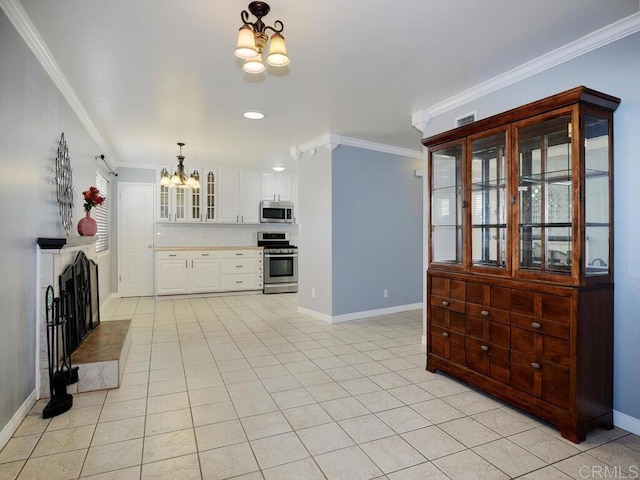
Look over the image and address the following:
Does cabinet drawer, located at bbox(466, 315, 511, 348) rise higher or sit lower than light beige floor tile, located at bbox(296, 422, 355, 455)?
higher

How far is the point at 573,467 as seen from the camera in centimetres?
196

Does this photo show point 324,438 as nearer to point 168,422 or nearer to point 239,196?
point 168,422

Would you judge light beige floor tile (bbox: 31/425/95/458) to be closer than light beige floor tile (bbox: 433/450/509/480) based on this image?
No

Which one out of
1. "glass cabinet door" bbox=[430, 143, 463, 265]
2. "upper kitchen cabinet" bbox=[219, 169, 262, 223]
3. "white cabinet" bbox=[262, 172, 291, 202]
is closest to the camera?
"glass cabinet door" bbox=[430, 143, 463, 265]

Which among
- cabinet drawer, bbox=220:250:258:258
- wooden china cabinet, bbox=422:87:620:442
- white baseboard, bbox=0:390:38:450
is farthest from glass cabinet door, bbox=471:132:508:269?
cabinet drawer, bbox=220:250:258:258

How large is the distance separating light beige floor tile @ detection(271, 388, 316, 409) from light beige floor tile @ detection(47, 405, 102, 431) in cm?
119

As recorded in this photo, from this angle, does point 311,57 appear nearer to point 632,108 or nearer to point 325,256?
point 632,108

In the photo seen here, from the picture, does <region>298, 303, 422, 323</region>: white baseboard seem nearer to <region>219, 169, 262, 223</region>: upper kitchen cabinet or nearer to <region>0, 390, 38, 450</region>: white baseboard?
<region>219, 169, 262, 223</region>: upper kitchen cabinet

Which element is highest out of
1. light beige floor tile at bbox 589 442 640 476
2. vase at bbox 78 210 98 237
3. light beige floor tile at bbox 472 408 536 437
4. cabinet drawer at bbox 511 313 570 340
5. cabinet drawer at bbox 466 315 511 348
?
vase at bbox 78 210 98 237

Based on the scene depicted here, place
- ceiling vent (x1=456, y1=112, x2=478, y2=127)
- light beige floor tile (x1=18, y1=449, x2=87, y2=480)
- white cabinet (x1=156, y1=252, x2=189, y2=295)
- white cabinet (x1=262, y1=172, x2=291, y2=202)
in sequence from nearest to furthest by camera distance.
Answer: light beige floor tile (x1=18, y1=449, x2=87, y2=480) → ceiling vent (x1=456, y1=112, x2=478, y2=127) → white cabinet (x1=156, y1=252, x2=189, y2=295) → white cabinet (x1=262, y1=172, x2=291, y2=202)

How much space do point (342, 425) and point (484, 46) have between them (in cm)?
274

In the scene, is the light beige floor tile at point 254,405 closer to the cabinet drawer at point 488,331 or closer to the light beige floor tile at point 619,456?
the cabinet drawer at point 488,331

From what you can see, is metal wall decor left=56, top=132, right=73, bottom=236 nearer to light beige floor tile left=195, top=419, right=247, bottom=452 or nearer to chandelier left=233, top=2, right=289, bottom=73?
chandelier left=233, top=2, right=289, bottom=73

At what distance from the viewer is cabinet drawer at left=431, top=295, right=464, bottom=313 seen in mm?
2977
